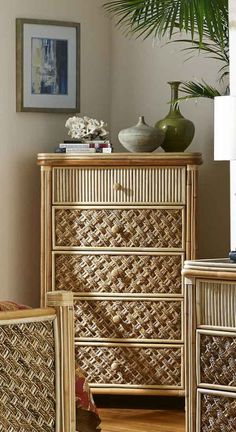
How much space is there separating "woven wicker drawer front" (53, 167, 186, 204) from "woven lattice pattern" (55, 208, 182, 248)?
55mm

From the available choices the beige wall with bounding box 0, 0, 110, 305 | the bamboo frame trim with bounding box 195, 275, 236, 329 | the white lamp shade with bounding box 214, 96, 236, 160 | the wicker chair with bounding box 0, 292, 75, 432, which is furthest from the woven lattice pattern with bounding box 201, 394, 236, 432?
the beige wall with bounding box 0, 0, 110, 305

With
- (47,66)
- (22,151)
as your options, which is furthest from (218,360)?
(47,66)

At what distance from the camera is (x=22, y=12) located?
221 inches

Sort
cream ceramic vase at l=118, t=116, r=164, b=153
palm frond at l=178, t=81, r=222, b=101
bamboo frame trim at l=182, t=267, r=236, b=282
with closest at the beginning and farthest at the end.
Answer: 1. bamboo frame trim at l=182, t=267, r=236, b=282
2. palm frond at l=178, t=81, r=222, b=101
3. cream ceramic vase at l=118, t=116, r=164, b=153

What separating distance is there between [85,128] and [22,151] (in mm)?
383

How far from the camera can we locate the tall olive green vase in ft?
17.7

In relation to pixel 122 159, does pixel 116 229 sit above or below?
below

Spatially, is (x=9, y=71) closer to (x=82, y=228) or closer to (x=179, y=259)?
(x=82, y=228)

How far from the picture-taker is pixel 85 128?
5.46m

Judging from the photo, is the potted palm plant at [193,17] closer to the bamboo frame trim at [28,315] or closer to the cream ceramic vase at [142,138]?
the cream ceramic vase at [142,138]

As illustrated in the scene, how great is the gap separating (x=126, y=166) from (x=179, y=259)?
52cm

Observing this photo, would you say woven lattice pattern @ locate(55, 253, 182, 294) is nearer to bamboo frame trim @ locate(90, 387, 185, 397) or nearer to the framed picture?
bamboo frame trim @ locate(90, 387, 185, 397)

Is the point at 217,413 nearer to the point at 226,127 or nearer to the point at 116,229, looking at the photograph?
the point at 226,127

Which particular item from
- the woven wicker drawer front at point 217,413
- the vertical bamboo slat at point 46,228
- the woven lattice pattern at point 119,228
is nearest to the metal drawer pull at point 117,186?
the woven lattice pattern at point 119,228
